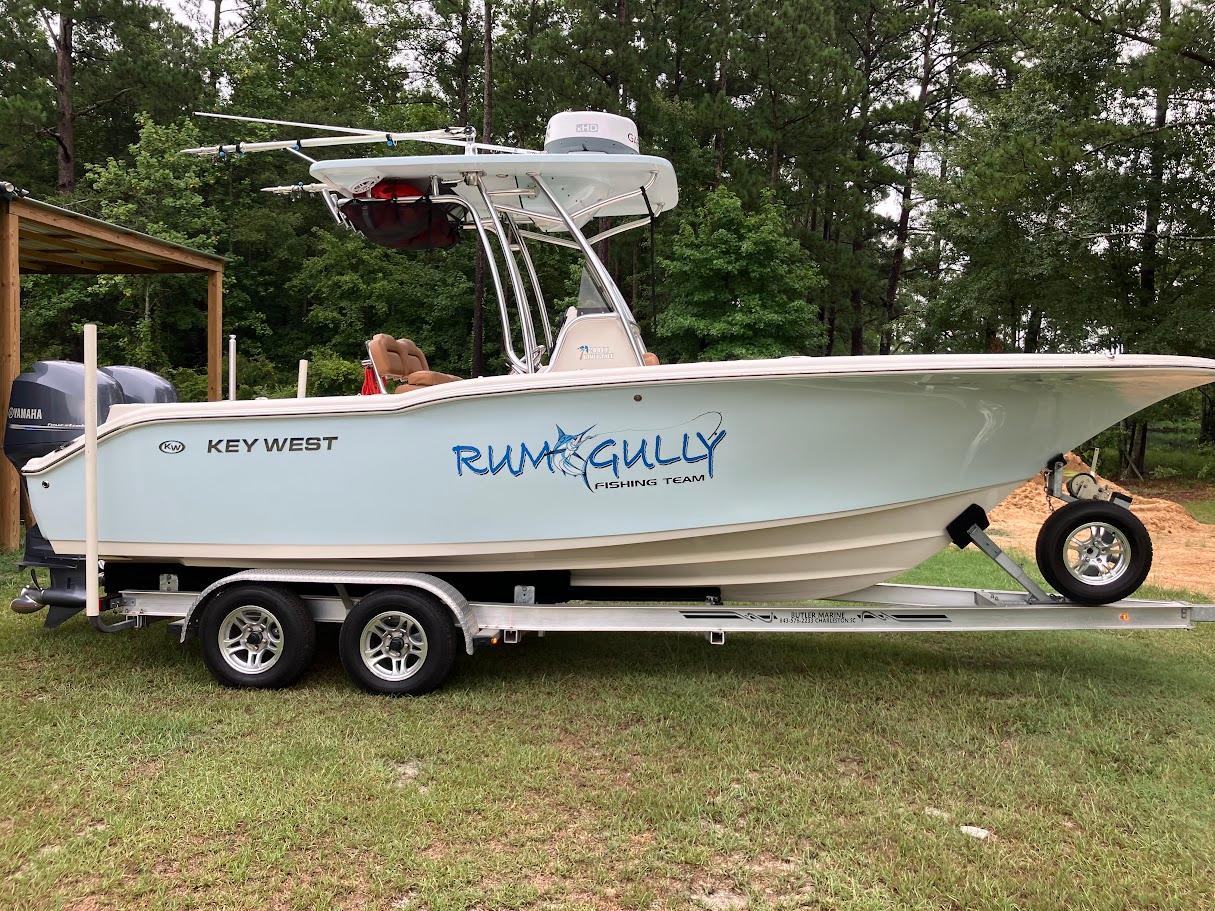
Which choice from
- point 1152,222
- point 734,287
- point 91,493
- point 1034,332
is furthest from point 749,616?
point 1034,332

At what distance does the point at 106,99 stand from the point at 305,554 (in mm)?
21341

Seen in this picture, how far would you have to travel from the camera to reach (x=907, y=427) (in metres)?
3.66

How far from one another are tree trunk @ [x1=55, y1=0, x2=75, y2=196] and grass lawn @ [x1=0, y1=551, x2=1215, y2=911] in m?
19.7

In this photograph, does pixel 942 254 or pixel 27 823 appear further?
pixel 942 254

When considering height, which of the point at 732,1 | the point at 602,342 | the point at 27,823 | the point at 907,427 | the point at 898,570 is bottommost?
the point at 27,823

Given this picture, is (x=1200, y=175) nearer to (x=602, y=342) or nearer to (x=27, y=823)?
(x=602, y=342)

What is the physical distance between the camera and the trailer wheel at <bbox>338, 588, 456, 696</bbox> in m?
3.89

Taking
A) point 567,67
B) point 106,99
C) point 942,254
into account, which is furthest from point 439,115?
point 942,254

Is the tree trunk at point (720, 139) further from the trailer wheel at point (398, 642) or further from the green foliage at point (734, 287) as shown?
the trailer wheel at point (398, 642)

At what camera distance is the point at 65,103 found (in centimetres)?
1980

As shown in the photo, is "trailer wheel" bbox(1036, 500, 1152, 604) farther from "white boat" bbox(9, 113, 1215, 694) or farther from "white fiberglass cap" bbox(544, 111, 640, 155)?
"white fiberglass cap" bbox(544, 111, 640, 155)

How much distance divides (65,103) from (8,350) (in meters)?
17.0

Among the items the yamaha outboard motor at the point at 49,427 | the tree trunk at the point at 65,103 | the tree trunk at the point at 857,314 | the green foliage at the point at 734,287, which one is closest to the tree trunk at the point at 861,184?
the tree trunk at the point at 857,314

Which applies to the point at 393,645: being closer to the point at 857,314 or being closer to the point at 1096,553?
the point at 1096,553
